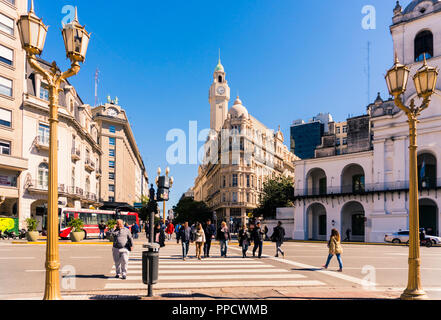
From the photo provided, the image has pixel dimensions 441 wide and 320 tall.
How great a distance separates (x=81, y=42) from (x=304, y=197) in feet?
128

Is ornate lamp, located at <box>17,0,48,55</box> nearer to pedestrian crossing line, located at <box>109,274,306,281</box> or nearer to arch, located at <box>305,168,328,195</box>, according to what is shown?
pedestrian crossing line, located at <box>109,274,306,281</box>

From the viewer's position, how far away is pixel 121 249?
36.7 ft

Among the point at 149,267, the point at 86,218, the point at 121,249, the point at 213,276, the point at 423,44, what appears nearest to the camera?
the point at 149,267

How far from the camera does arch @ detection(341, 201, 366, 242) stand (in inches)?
1631

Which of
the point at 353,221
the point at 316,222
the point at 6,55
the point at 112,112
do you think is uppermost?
the point at 112,112

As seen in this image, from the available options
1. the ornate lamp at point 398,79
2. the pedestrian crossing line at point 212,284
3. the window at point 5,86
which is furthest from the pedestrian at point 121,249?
the window at point 5,86

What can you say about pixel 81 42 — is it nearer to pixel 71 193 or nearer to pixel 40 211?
pixel 40 211

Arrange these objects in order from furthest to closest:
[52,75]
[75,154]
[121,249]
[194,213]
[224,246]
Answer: [194,213] → [75,154] → [224,246] → [121,249] → [52,75]

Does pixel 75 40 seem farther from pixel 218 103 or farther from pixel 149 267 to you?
pixel 218 103

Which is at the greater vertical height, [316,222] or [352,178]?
[352,178]

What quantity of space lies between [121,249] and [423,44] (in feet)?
130

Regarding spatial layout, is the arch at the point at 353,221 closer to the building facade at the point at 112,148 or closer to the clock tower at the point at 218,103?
the building facade at the point at 112,148

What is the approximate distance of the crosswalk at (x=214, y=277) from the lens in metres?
10.2

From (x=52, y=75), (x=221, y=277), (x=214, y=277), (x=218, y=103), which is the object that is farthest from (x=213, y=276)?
(x=218, y=103)
